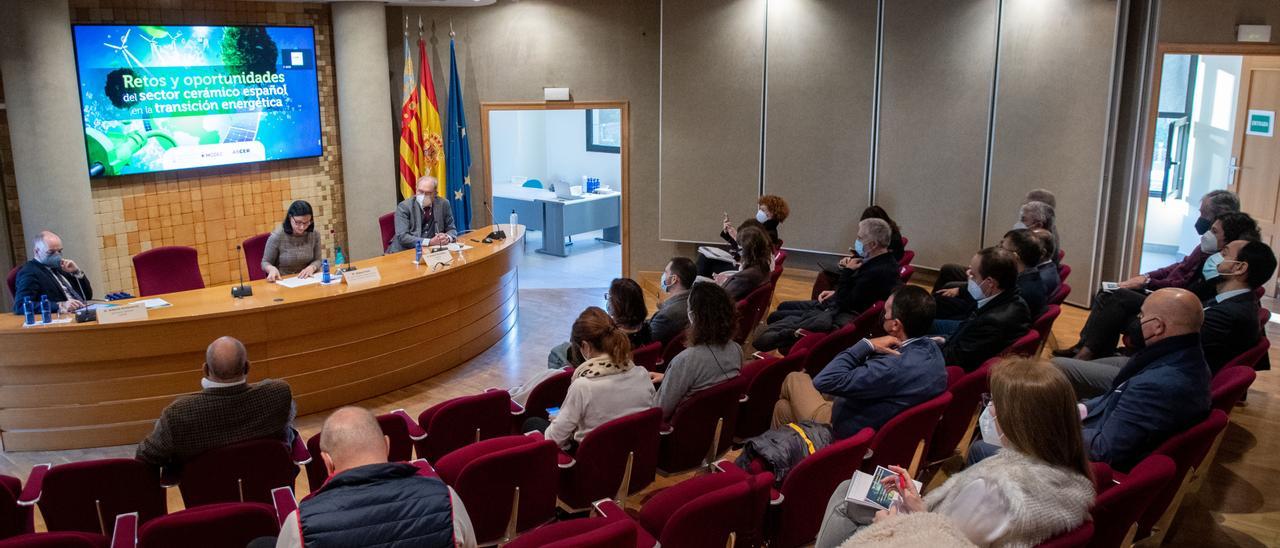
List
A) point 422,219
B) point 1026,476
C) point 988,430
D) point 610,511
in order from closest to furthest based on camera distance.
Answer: point 1026,476 → point 610,511 → point 988,430 → point 422,219

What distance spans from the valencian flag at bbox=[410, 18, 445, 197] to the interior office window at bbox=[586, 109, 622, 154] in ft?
13.8

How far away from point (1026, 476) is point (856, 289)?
11.9 feet

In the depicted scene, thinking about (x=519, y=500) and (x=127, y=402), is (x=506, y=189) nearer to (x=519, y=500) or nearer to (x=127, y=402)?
(x=127, y=402)

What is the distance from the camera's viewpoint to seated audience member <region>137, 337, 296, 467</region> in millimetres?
3672

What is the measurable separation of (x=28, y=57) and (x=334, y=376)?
3462 mm

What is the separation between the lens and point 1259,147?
28.4 ft

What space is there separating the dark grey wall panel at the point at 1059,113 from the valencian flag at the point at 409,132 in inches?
215

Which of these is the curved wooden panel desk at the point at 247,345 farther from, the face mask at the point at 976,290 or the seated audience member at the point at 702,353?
the face mask at the point at 976,290

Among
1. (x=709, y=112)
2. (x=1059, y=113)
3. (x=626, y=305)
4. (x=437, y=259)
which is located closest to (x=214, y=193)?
(x=437, y=259)

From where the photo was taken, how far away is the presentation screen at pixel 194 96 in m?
7.53

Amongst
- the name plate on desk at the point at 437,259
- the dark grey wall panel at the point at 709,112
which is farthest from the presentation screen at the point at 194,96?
the dark grey wall panel at the point at 709,112

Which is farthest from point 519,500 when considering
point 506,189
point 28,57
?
point 506,189

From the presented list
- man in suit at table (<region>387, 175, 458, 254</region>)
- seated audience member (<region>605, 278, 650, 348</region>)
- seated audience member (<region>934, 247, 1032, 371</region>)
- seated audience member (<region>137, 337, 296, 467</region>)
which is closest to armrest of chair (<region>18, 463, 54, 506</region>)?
seated audience member (<region>137, 337, 296, 467</region>)

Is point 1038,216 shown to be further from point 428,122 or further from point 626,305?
point 428,122
